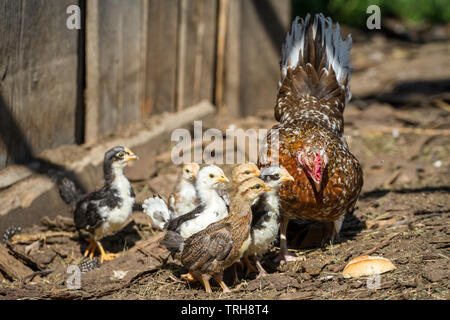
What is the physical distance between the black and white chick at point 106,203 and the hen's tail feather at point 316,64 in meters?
1.63

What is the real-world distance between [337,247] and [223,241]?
4.11 feet

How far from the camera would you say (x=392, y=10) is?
15312 mm

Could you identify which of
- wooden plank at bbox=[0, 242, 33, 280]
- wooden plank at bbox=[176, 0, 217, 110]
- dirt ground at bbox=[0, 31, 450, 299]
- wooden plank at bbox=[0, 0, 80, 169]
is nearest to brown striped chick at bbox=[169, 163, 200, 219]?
dirt ground at bbox=[0, 31, 450, 299]

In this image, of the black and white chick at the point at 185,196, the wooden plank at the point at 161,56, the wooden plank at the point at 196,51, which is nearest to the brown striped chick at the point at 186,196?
the black and white chick at the point at 185,196

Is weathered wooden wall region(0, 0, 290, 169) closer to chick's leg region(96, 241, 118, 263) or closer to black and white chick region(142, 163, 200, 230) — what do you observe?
chick's leg region(96, 241, 118, 263)

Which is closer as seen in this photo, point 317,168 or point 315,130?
point 317,168

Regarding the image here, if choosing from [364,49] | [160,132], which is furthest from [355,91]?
[160,132]

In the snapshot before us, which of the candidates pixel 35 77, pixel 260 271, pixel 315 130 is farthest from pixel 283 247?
pixel 35 77

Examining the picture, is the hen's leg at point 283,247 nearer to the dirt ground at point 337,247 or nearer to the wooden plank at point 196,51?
the dirt ground at point 337,247

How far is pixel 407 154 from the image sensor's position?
7461mm

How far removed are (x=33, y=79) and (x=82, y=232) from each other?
4.71 ft

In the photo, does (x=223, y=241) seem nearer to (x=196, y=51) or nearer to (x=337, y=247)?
(x=337, y=247)
